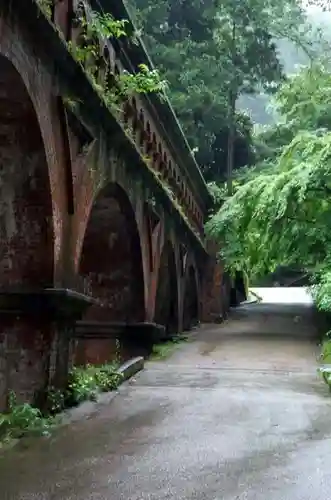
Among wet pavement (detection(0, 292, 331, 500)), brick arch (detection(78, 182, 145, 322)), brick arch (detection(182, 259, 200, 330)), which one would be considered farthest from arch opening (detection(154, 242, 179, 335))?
wet pavement (detection(0, 292, 331, 500))

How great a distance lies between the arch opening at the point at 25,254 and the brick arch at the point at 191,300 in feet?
38.1

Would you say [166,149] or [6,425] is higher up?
[166,149]

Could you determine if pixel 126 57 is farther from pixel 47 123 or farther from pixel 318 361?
pixel 318 361

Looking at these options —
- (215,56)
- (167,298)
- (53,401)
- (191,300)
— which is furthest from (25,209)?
(215,56)

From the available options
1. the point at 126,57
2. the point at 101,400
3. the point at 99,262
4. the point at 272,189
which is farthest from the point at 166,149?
the point at 101,400

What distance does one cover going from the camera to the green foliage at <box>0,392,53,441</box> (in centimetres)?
485

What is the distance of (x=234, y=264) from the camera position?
1574 cm

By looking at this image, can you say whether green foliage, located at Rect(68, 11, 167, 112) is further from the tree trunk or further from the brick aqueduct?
the tree trunk

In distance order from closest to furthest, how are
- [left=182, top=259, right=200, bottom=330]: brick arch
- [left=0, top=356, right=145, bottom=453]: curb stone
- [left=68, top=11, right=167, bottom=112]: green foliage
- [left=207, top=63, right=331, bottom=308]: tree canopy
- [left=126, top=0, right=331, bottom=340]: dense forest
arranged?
1. [left=0, top=356, right=145, bottom=453]: curb stone
2. [left=68, top=11, right=167, bottom=112]: green foliage
3. [left=207, top=63, right=331, bottom=308]: tree canopy
4. [left=126, top=0, right=331, bottom=340]: dense forest
5. [left=182, top=259, right=200, bottom=330]: brick arch

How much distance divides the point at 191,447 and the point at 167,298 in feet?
35.5

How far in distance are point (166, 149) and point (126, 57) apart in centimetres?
402

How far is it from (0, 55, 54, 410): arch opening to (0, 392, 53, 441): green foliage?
52 cm

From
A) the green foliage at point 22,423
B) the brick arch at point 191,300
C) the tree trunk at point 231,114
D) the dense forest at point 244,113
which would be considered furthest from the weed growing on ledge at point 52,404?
the tree trunk at point 231,114

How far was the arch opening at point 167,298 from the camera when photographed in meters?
14.7
